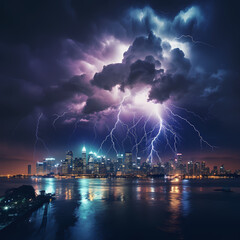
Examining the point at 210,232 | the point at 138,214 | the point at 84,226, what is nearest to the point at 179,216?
the point at 138,214

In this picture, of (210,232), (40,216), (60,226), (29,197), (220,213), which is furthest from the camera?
(29,197)

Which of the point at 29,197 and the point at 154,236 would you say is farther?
the point at 29,197

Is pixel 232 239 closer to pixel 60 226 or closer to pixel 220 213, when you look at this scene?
pixel 220 213

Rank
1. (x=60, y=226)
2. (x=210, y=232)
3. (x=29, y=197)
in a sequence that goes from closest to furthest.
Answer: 1. (x=210, y=232)
2. (x=60, y=226)
3. (x=29, y=197)

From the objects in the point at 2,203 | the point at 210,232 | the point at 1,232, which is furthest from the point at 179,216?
the point at 2,203

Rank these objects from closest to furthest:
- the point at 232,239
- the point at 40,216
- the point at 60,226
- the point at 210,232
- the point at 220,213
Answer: the point at 232,239
the point at 210,232
the point at 60,226
the point at 40,216
the point at 220,213

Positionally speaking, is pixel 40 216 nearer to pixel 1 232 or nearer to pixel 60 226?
pixel 60 226

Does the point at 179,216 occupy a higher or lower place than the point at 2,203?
lower

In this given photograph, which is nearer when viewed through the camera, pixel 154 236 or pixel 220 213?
pixel 154 236
